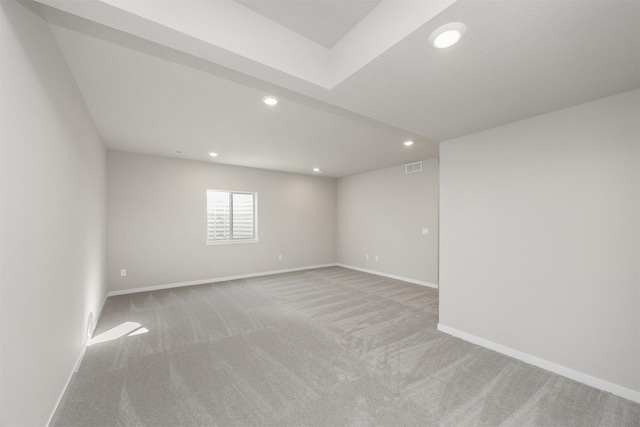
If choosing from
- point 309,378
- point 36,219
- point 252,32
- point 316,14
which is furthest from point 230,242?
point 316,14

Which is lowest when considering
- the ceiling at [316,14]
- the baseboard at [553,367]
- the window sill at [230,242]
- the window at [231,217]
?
the baseboard at [553,367]

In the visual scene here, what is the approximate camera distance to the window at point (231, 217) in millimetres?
5527

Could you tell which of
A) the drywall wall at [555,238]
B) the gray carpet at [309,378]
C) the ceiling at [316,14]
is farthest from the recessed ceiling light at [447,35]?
the gray carpet at [309,378]

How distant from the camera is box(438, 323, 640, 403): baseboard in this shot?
1.98 m

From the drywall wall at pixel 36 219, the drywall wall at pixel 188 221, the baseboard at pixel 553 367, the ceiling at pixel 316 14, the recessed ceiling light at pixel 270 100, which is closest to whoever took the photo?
the drywall wall at pixel 36 219

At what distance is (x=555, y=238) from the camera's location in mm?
2320

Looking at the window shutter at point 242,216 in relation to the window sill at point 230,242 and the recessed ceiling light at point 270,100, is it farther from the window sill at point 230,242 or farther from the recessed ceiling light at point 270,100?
the recessed ceiling light at point 270,100

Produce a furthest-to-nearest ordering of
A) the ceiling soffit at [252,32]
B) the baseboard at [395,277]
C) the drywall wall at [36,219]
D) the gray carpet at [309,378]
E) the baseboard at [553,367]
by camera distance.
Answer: the baseboard at [395,277] → the baseboard at [553,367] → the gray carpet at [309,378] → the ceiling soffit at [252,32] → the drywall wall at [36,219]

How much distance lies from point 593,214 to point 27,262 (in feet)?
12.8

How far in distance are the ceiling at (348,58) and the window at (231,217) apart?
276 centimetres

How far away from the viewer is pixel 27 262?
1.29m

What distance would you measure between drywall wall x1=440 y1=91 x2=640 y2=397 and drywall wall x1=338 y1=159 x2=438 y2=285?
2.21 meters

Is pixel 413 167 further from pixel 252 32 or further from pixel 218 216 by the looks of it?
pixel 252 32

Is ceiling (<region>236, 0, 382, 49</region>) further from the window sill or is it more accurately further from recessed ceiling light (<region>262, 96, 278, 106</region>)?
the window sill
